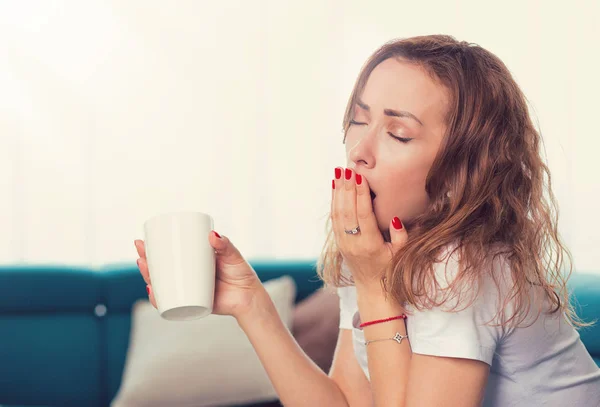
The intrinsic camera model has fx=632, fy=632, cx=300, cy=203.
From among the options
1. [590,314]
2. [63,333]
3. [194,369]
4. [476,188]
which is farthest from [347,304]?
[63,333]

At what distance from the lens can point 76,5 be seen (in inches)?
140

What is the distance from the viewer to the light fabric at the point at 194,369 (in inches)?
93.3

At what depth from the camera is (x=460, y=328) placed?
931 mm

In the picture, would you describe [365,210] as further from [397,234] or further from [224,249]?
[224,249]

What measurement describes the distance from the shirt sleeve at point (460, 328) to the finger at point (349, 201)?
0.16 metres

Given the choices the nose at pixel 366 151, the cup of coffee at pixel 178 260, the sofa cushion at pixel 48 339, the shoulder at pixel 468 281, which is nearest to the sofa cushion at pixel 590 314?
the shoulder at pixel 468 281

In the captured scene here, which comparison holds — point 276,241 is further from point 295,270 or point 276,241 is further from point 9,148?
point 9,148

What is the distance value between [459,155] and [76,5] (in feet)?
10.3

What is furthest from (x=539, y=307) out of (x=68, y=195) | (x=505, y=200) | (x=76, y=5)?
(x=76, y=5)

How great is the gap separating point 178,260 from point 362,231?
0.30 meters

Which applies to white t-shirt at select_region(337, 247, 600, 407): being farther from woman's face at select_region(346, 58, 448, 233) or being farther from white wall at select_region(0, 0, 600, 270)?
white wall at select_region(0, 0, 600, 270)

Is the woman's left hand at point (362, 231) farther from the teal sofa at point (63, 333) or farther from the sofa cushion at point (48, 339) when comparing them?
the sofa cushion at point (48, 339)

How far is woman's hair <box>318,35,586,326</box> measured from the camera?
98 centimetres

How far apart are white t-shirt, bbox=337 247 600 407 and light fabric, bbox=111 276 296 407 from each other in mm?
1467
